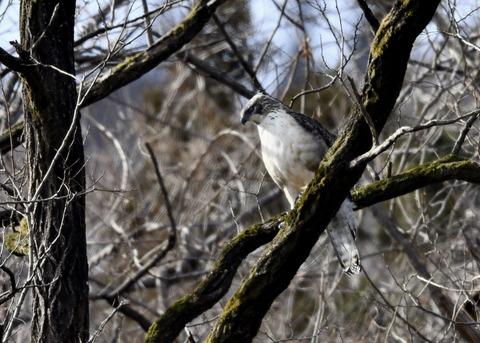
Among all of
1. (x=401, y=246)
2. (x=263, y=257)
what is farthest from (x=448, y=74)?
(x=263, y=257)

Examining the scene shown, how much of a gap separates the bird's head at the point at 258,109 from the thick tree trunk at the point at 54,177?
4.29 feet

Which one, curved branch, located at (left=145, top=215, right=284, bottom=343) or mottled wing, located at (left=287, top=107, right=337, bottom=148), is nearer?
curved branch, located at (left=145, top=215, right=284, bottom=343)

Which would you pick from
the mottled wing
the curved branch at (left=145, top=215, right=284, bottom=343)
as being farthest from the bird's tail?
the curved branch at (left=145, top=215, right=284, bottom=343)

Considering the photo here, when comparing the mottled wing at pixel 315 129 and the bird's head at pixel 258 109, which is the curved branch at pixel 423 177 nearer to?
the mottled wing at pixel 315 129

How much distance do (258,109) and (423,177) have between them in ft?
5.49

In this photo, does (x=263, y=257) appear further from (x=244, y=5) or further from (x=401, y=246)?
(x=244, y=5)

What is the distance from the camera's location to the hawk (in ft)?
15.3

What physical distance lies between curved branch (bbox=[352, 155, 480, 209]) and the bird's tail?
0.61m

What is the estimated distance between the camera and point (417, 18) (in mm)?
2824

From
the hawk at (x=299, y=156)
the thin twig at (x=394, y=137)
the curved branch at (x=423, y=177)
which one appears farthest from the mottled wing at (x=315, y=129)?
the thin twig at (x=394, y=137)

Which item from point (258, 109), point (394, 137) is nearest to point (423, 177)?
point (394, 137)

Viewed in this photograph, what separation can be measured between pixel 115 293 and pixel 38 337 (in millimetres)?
1984

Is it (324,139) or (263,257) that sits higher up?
(324,139)

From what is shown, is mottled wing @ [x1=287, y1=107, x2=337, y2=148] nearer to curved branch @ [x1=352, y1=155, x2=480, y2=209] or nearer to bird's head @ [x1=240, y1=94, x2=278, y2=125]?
bird's head @ [x1=240, y1=94, x2=278, y2=125]
